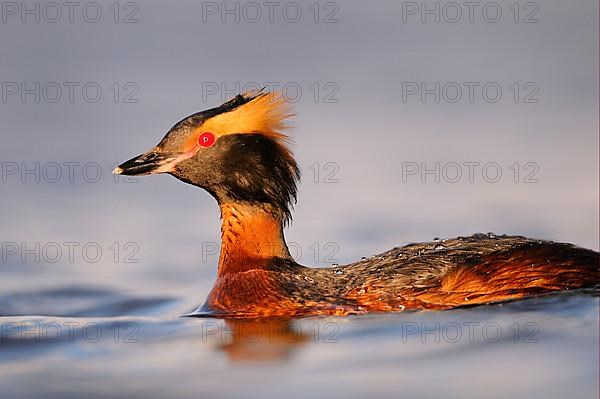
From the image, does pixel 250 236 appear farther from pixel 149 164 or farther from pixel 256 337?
pixel 256 337

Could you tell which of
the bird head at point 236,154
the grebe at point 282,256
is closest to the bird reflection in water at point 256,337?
the grebe at point 282,256

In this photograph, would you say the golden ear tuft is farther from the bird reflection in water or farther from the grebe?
the bird reflection in water

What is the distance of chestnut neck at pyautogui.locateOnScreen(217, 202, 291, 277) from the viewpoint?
12.7m

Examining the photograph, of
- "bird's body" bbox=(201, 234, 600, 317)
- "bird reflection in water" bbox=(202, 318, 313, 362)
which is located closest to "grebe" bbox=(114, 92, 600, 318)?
"bird's body" bbox=(201, 234, 600, 317)

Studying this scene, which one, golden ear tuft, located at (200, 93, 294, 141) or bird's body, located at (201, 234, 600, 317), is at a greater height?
golden ear tuft, located at (200, 93, 294, 141)

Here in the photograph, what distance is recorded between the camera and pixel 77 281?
13945mm

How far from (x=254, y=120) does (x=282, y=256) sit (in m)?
1.28

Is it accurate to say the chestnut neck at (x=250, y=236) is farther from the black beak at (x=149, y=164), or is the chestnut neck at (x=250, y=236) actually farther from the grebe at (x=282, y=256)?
the black beak at (x=149, y=164)

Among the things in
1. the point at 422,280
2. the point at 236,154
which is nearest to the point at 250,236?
the point at 236,154

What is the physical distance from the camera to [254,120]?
12.7 m

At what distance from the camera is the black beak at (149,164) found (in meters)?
12.6

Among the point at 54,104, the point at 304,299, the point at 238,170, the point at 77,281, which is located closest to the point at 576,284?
the point at 304,299

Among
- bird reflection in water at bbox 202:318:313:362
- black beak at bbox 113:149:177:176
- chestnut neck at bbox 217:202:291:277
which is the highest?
black beak at bbox 113:149:177:176

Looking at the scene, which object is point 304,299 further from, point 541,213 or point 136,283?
point 541,213
